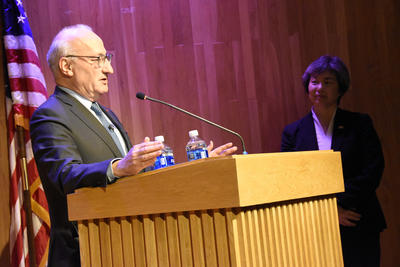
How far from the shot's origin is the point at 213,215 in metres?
1.55

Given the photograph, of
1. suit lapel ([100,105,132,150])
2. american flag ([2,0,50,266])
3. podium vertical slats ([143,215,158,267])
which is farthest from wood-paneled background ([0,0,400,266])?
podium vertical slats ([143,215,158,267])

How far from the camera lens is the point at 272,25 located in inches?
160

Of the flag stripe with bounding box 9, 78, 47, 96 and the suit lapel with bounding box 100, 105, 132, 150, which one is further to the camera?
the flag stripe with bounding box 9, 78, 47, 96

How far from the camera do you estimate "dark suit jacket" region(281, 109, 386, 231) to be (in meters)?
3.15

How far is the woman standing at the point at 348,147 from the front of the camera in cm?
314

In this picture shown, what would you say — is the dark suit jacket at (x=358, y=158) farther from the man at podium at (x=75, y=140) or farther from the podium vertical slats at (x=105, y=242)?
the podium vertical slats at (x=105, y=242)

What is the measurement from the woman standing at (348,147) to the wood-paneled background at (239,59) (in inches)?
17.5

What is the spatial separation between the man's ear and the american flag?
1150mm

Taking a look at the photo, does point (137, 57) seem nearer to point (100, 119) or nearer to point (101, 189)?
point (100, 119)

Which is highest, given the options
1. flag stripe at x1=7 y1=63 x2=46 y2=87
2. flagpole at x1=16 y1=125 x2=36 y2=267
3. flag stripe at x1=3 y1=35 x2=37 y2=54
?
flag stripe at x1=3 y1=35 x2=37 y2=54

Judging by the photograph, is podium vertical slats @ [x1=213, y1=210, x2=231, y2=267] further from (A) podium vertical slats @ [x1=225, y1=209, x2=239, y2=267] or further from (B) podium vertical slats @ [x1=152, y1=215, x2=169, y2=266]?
(B) podium vertical slats @ [x1=152, y1=215, x2=169, y2=266]

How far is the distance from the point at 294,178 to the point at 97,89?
112cm

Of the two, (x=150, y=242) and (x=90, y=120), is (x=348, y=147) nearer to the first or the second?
(x=90, y=120)

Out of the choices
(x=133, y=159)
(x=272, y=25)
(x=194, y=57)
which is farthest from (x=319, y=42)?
(x=133, y=159)
